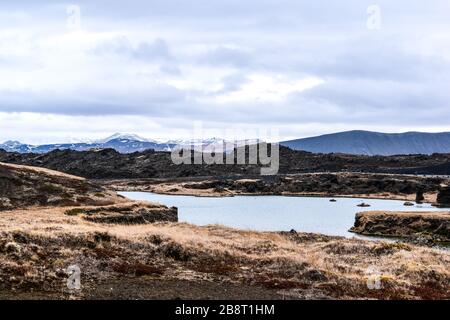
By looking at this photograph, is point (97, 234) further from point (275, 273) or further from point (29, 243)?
point (275, 273)

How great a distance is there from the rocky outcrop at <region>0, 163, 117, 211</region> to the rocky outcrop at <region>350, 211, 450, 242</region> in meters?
44.5

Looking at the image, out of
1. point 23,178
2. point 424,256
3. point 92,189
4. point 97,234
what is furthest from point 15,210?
point 424,256

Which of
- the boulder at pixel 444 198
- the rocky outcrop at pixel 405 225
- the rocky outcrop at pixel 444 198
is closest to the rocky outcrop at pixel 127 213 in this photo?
the rocky outcrop at pixel 405 225

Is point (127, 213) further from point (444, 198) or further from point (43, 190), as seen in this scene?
point (444, 198)

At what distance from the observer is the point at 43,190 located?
7738 cm

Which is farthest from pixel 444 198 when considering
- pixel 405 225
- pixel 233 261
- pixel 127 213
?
pixel 233 261

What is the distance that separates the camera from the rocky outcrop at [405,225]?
274 ft

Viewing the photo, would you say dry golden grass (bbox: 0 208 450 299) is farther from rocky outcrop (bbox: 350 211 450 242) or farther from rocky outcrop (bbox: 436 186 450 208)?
rocky outcrop (bbox: 436 186 450 208)

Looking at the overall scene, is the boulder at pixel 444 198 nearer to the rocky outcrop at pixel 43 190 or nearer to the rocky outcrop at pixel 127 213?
the rocky outcrop at pixel 127 213

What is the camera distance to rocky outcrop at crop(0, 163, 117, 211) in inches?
2854

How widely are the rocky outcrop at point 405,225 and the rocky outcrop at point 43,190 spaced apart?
44.5m

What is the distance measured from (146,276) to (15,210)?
127 feet

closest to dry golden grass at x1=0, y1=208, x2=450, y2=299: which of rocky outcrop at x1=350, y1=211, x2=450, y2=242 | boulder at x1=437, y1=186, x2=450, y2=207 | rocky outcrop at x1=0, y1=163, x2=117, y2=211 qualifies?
rocky outcrop at x1=0, y1=163, x2=117, y2=211
